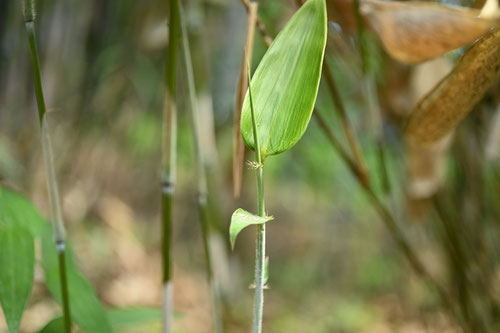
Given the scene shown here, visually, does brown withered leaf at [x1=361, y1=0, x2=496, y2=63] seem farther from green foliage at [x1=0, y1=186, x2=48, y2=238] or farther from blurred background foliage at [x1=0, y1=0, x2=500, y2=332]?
green foliage at [x1=0, y1=186, x2=48, y2=238]

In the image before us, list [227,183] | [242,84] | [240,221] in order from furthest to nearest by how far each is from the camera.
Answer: [227,183] < [242,84] < [240,221]

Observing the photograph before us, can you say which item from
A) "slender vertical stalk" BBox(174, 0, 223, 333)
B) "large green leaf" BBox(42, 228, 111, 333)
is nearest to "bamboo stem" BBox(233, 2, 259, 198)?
"slender vertical stalk" BBox(174, 0, 223, 333)

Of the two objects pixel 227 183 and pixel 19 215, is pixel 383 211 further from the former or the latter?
pixel 227 183

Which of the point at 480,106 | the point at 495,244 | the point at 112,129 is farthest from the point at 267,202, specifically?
the point at 480,106

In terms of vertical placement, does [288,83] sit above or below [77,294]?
above

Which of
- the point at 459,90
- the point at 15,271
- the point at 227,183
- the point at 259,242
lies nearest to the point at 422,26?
the point at 459,90

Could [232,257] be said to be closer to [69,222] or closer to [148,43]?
[69,222]
